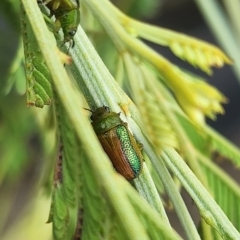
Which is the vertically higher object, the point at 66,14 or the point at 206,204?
the point at 66,14

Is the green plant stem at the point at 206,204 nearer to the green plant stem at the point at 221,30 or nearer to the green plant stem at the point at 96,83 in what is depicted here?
the green plant stem at the point at 96,83

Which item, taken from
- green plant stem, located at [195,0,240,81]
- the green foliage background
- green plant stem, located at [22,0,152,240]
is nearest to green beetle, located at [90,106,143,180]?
the green foliage background

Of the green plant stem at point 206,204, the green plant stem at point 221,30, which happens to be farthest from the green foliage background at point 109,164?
the green plant stem at point 221,30

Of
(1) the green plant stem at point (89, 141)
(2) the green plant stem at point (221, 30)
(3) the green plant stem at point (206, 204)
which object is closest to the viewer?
(1) the green plant stem at point (89, 141)

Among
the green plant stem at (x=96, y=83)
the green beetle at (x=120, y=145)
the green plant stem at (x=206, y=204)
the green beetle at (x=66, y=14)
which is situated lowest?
the green plant stem at (x=206, y=204)

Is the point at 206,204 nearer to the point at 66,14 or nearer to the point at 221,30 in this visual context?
the point at 66,14

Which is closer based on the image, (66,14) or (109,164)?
(109,164)

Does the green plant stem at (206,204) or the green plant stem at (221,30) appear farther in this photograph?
the green plant stem at (221,30)

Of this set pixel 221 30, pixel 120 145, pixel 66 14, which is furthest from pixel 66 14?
pixel 221 30

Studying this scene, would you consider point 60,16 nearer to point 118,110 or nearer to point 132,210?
point 118,110

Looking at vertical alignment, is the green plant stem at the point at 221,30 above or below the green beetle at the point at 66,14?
below
